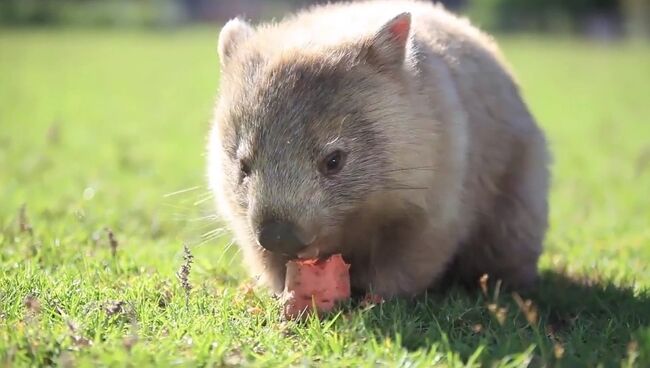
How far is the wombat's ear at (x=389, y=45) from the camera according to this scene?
4.20 metres

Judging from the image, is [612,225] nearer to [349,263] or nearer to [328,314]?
[349,263]

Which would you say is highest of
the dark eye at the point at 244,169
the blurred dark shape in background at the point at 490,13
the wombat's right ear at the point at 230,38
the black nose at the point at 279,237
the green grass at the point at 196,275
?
the wombat's right ear at the point at 230,38

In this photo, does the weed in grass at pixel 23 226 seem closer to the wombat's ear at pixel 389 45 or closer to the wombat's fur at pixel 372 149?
the wombat's fur at pixel 372 149

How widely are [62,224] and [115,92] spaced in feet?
33.9

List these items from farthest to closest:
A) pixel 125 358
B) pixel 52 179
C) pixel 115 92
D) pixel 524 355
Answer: pixel 115 92 < pixel 52 179 < pixel 524 355 < pixel 125 358

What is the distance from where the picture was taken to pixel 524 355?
3.27m

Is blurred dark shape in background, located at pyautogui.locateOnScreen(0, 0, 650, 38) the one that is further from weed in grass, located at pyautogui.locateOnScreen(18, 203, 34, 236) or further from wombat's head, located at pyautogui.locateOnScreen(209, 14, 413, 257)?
wombat's head, located at pyautogui.locateOnScreen(209, 14, 413, 257)

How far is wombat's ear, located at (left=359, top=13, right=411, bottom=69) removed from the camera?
4195 millimetres

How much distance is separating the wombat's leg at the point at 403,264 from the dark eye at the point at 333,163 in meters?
0.66

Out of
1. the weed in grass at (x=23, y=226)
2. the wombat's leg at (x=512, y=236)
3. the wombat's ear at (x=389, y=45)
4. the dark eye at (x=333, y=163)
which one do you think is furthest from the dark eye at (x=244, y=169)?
the wombat's leg at (x=512, y=236)

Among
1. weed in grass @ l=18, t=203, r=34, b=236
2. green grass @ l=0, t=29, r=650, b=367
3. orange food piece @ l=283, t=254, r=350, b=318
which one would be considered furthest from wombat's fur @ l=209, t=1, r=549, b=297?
weed in grass @ l=18, t=203, r=34, b=236

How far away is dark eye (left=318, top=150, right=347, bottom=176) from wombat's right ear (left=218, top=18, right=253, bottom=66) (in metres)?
0.98

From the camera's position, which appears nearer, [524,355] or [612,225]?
[524,355]

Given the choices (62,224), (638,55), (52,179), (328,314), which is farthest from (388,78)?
(638,55)
